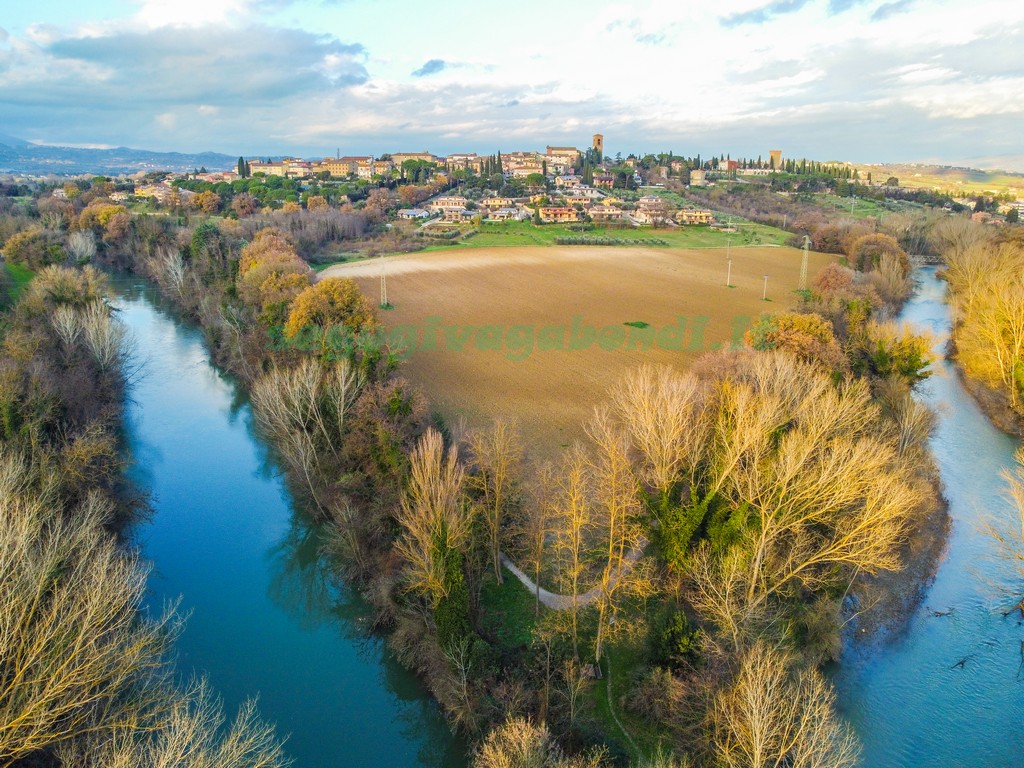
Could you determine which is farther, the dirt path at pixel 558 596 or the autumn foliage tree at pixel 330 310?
the autumn foliage tree at pixel 330 310

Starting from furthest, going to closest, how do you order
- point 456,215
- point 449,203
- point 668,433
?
point 449,203, point 456,215, point 668,433

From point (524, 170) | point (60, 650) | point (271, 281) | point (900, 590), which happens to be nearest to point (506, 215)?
point (524, 170)

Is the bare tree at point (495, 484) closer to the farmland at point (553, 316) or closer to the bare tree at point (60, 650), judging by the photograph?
the farmland at point (553, 316)

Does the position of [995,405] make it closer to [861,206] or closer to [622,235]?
[622,235]

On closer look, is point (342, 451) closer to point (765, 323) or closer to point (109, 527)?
point (109, 527)

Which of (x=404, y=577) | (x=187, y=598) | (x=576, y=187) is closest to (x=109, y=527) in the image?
(x=187, y=598)

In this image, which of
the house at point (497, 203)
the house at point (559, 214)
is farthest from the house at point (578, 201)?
the house at point (497, 203)

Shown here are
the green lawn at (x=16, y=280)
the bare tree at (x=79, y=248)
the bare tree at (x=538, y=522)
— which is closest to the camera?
the bare tree at (x=538, y=522)

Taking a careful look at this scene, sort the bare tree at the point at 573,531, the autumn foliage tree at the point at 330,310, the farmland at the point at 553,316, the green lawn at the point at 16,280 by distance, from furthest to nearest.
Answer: the green lawn at the point at 16,280
the farmland at the point at 553,316
the autumn foliage tree at the point at 330,310
the bare tree at the point at 573,531
